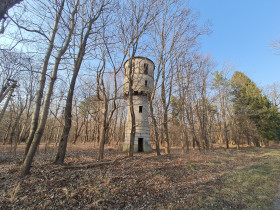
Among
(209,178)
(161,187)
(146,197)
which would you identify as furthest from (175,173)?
(146,197)

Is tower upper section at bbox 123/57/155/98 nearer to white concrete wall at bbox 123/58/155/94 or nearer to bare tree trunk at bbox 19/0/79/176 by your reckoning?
white concrete wall at bbox 123/58/155/94

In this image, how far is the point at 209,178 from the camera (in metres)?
6.20

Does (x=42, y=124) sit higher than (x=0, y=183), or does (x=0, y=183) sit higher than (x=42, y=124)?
(x=42, y=124)

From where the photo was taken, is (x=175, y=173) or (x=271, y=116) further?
(x=271, y=116)

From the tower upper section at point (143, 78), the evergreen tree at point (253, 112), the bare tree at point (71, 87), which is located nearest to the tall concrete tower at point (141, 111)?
the tower upper section at point (143, 78)

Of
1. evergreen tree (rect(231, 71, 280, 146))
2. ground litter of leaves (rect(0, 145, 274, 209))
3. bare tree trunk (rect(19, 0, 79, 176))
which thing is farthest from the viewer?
evergreen tree (rect(231, 71, 280, 146))

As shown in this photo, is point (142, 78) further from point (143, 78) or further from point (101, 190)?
point (101, 190)

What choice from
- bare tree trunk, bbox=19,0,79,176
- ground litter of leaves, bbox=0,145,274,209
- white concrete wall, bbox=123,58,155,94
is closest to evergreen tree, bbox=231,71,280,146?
white concrete wall, bbox=123,58,155,94

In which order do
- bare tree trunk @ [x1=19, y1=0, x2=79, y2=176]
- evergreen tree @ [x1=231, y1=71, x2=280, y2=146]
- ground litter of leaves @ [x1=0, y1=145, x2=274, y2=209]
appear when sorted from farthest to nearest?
1. evergreen tree @ [x1=231, y1=71, x2=280, y2=146]
2. bare tree trunk @ [x1=19, y1=0, x2=79, y2=176]
3. ground litter of leaves @ [x1=0, y1=145, x2=274, y2=209]

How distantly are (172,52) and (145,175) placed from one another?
1003 centimetres

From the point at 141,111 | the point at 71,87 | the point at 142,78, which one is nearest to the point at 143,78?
the point at 142,78

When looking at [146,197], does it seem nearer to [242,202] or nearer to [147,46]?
[242,202]

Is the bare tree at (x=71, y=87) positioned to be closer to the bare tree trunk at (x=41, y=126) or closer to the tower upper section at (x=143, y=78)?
the bare tree trunk at (x=41, y=126)

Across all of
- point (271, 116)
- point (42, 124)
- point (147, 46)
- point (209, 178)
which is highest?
point (147, 46)
